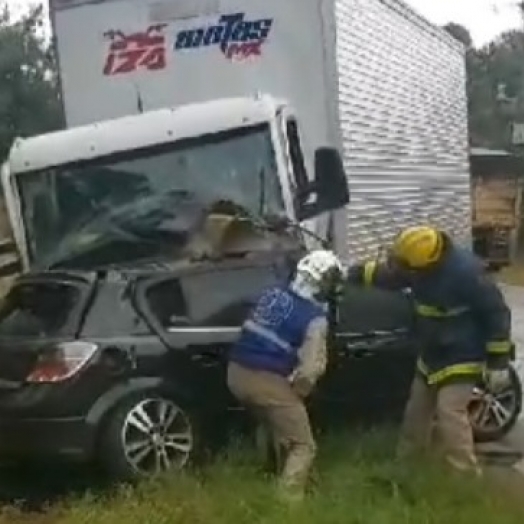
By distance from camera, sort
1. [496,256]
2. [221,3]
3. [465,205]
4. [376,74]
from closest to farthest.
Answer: [221,3] → [376,74] → [465,205] → [496,256]

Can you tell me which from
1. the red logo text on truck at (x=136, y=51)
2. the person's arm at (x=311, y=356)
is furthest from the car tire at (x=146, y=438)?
the red logo text on truck at (x=136, y=51)

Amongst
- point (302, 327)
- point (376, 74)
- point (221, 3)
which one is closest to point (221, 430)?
point (302, 327)

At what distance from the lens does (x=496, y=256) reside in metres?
30.9

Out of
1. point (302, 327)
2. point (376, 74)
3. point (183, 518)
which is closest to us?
point (183, 518)

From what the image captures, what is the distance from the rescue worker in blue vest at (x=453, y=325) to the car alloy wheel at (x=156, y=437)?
51.9 inches

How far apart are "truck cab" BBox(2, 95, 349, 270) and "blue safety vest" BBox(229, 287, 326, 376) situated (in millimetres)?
2644

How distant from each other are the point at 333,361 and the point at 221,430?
923 mm

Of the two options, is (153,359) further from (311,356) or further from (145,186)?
(145,186)

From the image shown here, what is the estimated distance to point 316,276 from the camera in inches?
308

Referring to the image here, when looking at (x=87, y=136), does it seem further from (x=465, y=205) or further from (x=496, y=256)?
(x=496, y=256)

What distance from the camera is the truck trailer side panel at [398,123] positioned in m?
12.7

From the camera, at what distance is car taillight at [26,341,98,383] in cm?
819

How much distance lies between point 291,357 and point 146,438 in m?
1.07

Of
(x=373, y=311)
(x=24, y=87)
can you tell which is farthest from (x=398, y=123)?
(x=24, y=87)
